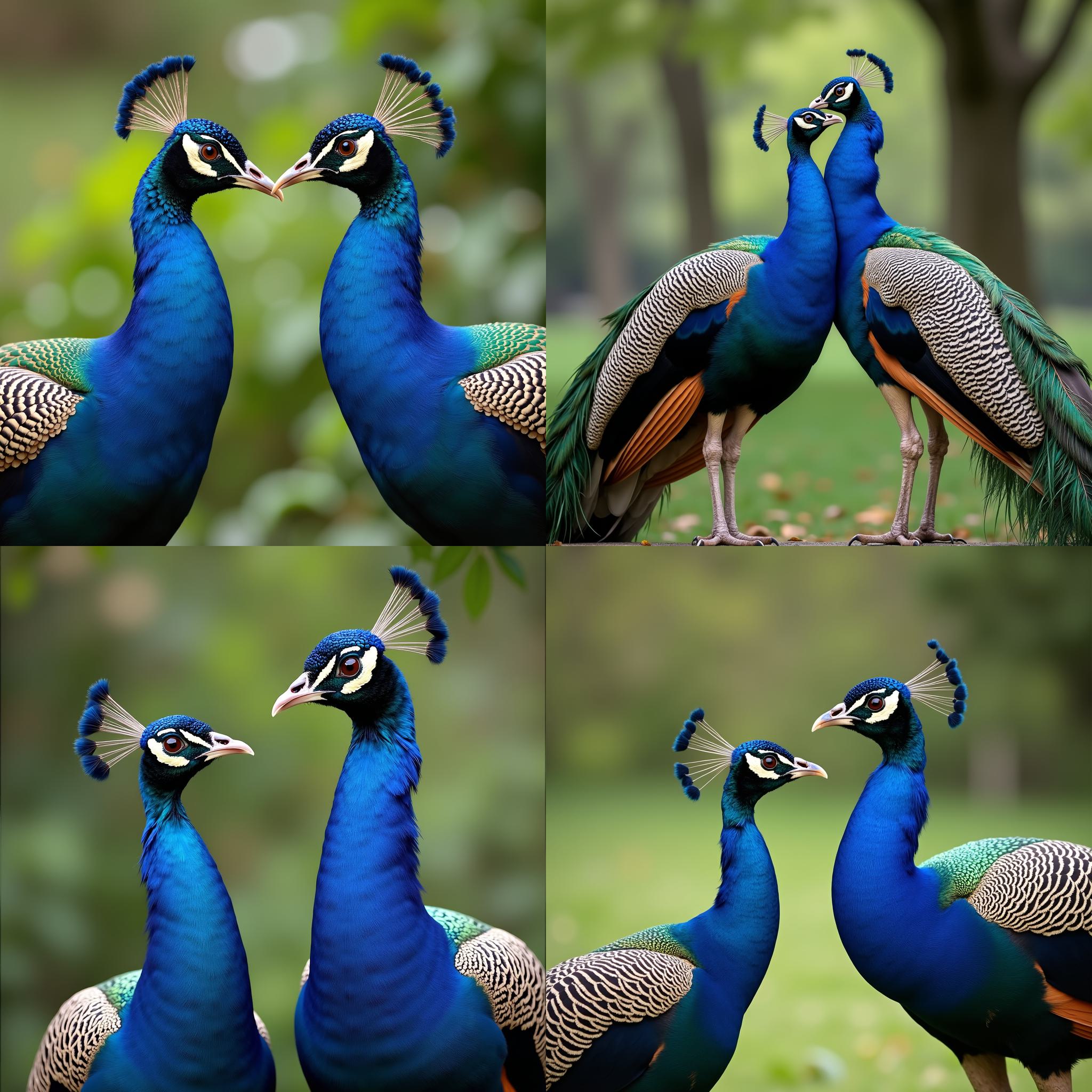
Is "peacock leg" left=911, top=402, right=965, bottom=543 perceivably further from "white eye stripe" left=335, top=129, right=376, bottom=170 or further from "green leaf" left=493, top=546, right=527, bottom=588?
"white eye stripe" left=335, top=129, right=376, bottom=170

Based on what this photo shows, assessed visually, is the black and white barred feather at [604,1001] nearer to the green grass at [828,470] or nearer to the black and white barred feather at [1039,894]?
the black and white barred feather at [1039,894]

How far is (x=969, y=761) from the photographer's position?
2861mm

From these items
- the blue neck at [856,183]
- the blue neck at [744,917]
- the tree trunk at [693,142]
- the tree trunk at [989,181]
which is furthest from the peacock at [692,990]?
the tree trunk at [693,142]

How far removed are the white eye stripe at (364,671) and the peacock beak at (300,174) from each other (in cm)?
61

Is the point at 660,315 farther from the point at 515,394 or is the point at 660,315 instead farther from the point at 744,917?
the point at 744,917

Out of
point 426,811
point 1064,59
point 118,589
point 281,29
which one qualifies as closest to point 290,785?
point 426,811

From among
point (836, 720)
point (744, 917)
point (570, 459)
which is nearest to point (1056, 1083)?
point (744, 917)

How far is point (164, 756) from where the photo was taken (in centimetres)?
169

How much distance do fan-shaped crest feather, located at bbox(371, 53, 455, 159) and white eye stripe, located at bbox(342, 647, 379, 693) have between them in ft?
2.28

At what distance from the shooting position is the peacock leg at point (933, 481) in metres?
1.80

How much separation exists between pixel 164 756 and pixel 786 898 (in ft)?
3.69

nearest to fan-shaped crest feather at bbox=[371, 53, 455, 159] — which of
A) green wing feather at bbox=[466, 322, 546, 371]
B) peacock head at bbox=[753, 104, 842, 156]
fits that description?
green wing feather at bbox=[466, 322, 546, 371]

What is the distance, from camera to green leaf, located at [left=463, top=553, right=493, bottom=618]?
1966mm

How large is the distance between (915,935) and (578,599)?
1144mm
